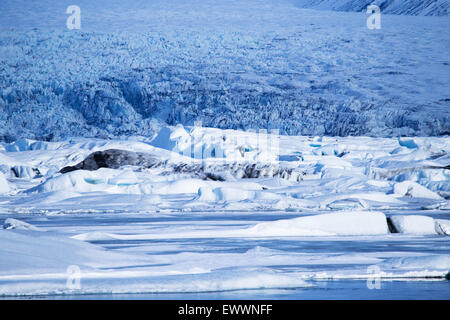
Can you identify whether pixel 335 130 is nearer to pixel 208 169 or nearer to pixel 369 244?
pixel 208 169

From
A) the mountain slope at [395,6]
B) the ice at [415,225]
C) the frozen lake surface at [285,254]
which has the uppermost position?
→ the mountain slope at [395,6]

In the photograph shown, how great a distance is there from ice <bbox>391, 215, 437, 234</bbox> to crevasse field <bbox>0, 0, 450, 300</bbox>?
36 millimetres

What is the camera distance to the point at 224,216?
494 inches

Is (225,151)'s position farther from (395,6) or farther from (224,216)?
(395,6)

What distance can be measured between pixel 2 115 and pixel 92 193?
2201 centimetres

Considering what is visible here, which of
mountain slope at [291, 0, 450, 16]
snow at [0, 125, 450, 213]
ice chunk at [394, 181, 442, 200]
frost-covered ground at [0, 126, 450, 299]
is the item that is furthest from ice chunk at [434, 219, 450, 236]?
mountain slope at [291, 0, 450, 16]

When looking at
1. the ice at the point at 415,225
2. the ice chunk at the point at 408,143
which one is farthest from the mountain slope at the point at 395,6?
the ice at the point at 415,225

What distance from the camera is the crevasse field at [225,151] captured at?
5223 mm

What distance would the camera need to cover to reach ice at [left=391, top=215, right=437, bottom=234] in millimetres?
8578

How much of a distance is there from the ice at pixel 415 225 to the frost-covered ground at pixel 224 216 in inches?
0.7

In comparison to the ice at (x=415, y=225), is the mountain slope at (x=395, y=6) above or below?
above

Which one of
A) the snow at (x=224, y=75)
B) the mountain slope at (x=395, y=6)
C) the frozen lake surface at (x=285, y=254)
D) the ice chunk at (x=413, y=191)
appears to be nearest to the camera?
the frozen lake surface at (x=285, y=254)

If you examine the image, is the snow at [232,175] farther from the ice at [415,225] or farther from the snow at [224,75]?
the snow at [224,75]

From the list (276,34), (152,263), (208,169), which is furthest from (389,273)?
(276,34)
